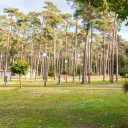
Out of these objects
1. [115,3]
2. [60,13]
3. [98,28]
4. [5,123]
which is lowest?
[5,123]

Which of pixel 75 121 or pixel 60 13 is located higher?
pixel 60 13

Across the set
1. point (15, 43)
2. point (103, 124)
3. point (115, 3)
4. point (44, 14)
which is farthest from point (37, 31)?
point (103, 124)

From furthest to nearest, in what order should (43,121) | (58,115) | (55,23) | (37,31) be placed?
(37,31) → (55,23) → (58,115) → (43,121)

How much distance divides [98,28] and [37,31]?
19.0 metres

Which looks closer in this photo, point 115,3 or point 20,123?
point 20,123

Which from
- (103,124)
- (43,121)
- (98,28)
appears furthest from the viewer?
(98,28)

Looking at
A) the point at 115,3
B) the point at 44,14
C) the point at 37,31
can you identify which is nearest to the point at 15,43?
the point at 37,31

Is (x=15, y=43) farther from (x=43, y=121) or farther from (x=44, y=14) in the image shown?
(x=43, y=121)

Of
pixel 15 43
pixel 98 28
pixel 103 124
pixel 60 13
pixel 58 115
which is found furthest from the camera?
pixel 15 43

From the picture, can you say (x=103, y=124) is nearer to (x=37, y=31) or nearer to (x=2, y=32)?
(x=37, y=31)

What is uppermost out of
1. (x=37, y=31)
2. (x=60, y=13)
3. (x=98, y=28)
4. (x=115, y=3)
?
(x=60, y=13)

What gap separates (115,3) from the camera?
8047mm

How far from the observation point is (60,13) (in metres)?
Answer: 39.9

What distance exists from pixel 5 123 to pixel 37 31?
3866cm
